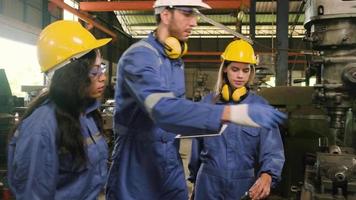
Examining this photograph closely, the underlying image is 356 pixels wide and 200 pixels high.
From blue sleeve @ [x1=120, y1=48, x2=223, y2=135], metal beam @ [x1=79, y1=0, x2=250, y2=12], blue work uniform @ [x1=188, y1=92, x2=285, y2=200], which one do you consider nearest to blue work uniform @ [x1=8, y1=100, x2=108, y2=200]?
blue sleeve @ [x1=120, y1=48, x2=223, y2=135]

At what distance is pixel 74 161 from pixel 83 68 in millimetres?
306

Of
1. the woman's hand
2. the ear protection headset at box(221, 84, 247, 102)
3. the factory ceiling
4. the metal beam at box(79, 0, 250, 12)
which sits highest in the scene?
the factory ceiling

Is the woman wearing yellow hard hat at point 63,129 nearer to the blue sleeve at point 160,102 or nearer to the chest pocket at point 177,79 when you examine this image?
the blue sleeve at point 160,102

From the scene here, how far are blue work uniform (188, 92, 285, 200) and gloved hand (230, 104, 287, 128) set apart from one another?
0.87 m

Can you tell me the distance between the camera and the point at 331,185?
1.88 m

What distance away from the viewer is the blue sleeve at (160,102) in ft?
3.71

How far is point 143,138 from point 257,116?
0.51 m

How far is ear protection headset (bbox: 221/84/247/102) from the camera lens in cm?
210

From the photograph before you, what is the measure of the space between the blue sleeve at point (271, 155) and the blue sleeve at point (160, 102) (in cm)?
87

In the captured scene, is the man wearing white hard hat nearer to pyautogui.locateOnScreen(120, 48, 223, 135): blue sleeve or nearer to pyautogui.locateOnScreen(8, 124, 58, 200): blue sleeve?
pyautogui.locateOnScreen(120, 48, 223, 135): blue sleeve

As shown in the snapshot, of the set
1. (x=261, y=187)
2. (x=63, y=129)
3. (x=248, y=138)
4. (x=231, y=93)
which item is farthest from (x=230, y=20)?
(x=63, y=129)

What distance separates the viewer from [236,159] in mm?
1995

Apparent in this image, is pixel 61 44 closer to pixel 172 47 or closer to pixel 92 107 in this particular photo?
pixel 92 107

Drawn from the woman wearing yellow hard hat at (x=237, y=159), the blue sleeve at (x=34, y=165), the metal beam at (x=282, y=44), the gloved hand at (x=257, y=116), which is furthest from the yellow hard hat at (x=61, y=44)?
the metal beam at (x=282, y=44)
